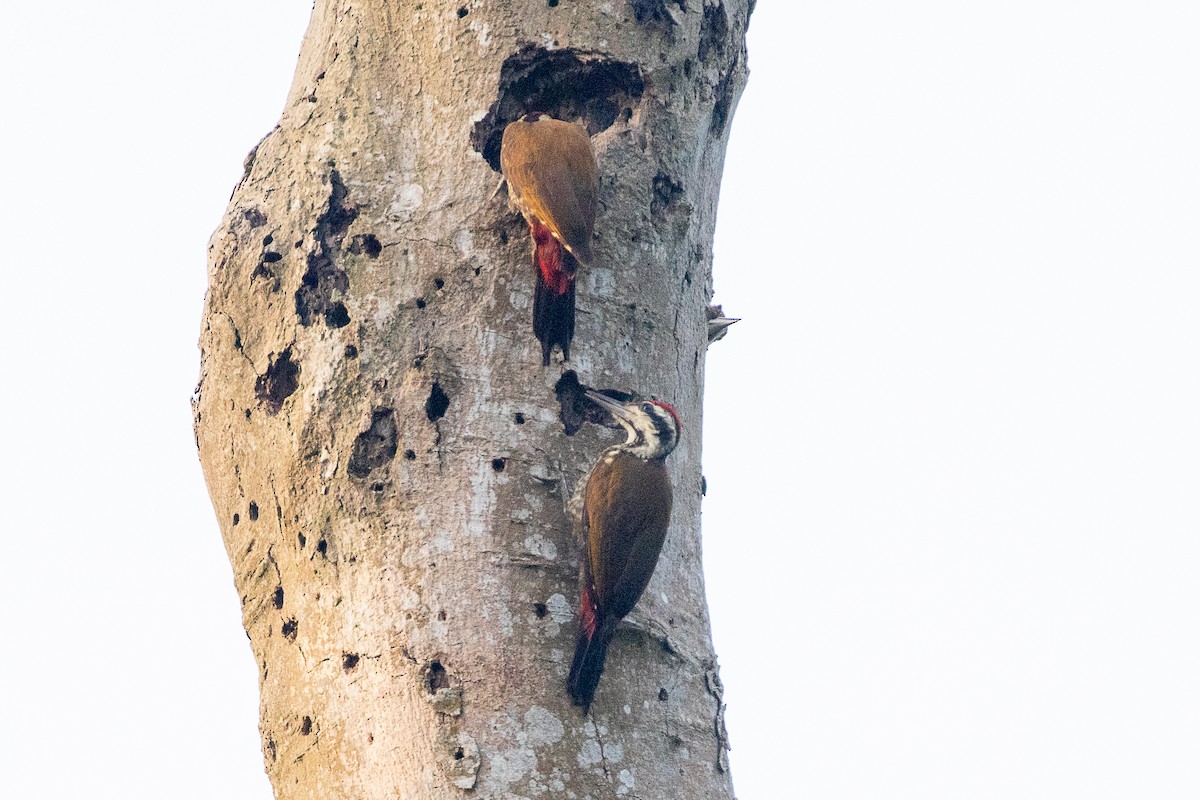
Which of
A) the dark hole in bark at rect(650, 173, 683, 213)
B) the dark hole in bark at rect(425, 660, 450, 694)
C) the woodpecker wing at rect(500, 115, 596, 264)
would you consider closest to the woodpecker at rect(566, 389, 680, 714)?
the dark hole in bark at rect(425, 660, 450, 694)

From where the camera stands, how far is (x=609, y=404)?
360cm

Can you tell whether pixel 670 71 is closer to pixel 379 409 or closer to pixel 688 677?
pixel 379 409

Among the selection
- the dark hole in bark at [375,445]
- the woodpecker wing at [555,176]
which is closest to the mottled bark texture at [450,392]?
the dark hole in bark at [375,445]

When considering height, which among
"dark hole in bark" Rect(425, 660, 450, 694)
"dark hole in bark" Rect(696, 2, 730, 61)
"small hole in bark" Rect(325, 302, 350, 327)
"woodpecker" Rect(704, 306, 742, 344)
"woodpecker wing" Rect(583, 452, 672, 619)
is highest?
"dark hole in bark" Rect(696, 2, 730, 61)

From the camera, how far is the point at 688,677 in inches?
138

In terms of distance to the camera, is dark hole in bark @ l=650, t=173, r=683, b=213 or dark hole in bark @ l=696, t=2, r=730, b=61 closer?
dark hole in bark @ l=650, t=173, r=683, b=213

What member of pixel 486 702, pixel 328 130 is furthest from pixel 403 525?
pixel 328 130

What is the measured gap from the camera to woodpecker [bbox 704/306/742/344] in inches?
174

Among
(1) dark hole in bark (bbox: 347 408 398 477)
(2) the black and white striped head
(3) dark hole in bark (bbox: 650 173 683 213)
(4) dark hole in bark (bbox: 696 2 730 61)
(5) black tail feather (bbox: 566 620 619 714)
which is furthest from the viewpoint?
(4) dark hole in bark (bbox: 696 2 730 61)

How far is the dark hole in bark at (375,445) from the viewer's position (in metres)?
3.59

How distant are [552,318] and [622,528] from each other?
585 millimetres

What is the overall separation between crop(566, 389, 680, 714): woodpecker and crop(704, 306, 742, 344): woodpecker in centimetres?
79

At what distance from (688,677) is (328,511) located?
36.5 inches

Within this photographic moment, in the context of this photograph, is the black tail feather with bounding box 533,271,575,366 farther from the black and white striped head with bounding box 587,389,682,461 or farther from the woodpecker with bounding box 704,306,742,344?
the woodpecker with bounding box 704,306,742,344
